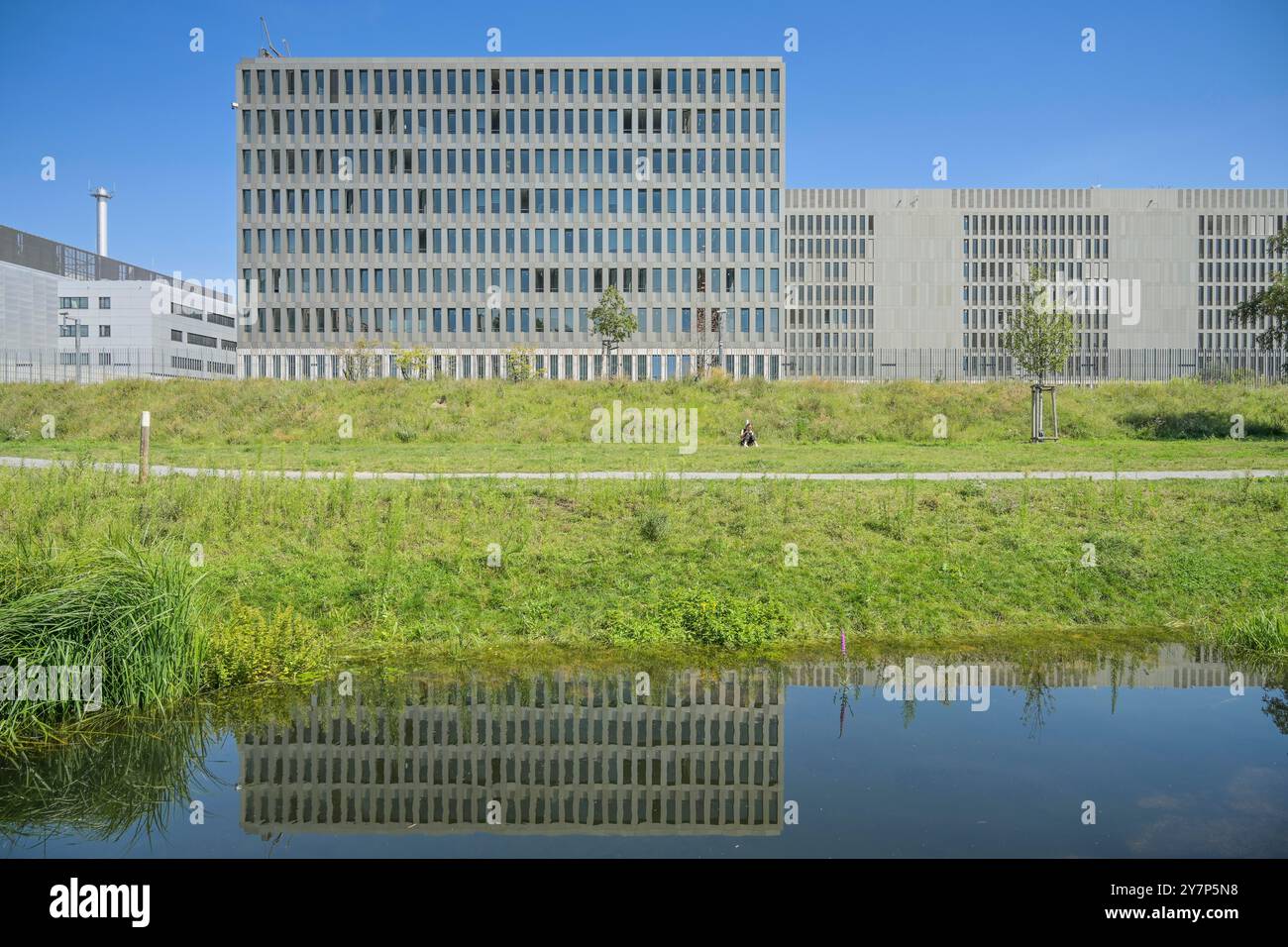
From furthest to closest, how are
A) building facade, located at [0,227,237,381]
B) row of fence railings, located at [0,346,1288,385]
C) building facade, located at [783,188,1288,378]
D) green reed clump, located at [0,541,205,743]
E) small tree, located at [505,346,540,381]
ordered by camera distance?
building facade, located at [783,188,1288,378] → building facade, located at [0,227,237,381] → small tree, located at [505,346,540,381] → row of fence railings, located at [0,346,1288,385] → green reed clump, located at [0,541,205,743]

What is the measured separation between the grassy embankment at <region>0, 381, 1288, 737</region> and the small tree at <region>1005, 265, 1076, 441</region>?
10624 mm

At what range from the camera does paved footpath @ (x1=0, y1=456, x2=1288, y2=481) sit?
63.8 ft

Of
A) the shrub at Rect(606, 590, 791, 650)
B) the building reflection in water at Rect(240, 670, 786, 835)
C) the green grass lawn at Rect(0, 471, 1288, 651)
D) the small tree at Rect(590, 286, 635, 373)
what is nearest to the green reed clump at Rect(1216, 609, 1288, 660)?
the green grass lawn at Rect(0, 471, 1288, 651)

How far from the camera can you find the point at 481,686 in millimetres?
10664

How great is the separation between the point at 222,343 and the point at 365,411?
9737 centimetres

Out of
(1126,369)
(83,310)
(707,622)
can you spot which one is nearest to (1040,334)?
(1126,369)

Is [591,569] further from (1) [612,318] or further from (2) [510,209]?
(2) [510,209]

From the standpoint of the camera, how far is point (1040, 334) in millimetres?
33719

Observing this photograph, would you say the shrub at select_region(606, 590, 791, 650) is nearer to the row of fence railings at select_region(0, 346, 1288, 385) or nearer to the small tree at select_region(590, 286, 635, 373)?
the row of fence railings at select_region(0, 346, 1288, 385)

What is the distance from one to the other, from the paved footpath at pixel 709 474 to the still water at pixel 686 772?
8.90m

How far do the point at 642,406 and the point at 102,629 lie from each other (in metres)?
29.6

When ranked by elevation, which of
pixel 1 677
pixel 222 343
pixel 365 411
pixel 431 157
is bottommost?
pixel 1 677
